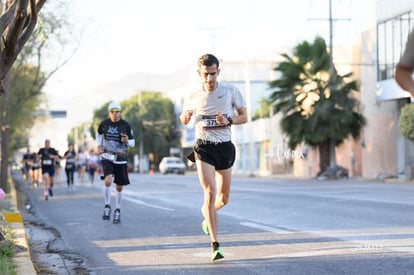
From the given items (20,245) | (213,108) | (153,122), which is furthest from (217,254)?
(153,122)

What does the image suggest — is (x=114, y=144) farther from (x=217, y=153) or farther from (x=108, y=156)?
(x=217, y=153)

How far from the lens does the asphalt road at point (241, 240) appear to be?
7848 mm

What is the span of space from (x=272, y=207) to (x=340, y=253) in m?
8.14

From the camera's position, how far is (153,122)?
95.0m

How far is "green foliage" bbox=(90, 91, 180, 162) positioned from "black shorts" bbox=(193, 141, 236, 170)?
268ft

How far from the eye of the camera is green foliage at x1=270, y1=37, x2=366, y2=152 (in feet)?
133

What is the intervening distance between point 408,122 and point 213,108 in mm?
26762

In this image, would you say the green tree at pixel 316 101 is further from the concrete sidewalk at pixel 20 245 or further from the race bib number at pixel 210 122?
the race bib number at pixel 210 122

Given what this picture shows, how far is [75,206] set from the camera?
19.6 m

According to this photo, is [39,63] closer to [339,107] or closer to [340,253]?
[339,107]

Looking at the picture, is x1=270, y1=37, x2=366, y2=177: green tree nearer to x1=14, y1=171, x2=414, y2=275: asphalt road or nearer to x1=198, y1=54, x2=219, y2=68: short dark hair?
x1=14, y1=171, x2=414, y2=275: asphalt road

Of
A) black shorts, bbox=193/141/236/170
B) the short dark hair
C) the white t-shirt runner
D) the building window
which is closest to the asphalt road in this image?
black shorts, bbox=193/141/236/170

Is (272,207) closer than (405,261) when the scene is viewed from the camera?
No

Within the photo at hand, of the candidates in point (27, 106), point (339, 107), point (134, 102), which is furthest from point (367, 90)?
point (134, 102)
